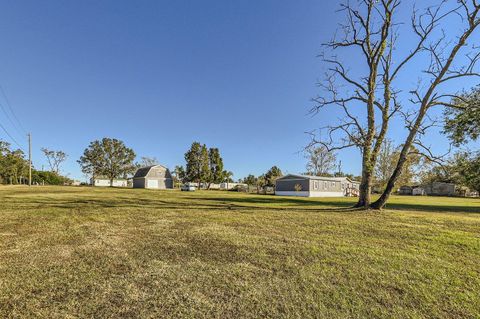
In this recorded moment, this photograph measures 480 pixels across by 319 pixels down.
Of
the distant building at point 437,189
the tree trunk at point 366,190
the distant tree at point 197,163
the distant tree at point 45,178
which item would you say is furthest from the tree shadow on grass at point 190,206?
the distant tree at point 45,178

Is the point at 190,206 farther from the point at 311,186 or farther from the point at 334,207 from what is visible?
the point at 311,186

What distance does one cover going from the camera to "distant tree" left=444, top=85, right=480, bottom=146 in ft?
45.0

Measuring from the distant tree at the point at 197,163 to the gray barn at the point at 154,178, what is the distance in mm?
6472

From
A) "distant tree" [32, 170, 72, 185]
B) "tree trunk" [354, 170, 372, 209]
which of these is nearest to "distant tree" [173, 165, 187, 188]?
"distant tree" [32, 170, 72, 185]

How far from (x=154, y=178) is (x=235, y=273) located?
51699mm

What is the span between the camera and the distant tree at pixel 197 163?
60469 millimetres

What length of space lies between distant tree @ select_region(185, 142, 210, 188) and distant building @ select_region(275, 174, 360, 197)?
77.9 feet

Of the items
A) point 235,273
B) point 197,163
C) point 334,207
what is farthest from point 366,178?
point 197,163

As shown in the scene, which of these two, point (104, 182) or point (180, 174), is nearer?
point (180, 174)

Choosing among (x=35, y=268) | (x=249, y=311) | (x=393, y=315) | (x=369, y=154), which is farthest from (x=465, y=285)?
(x=369, y=154)

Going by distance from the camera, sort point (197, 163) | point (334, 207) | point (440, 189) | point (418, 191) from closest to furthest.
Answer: point (334, 207), point (440, 189), point (418, 191), point (197, 163)

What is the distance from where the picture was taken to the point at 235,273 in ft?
13.8

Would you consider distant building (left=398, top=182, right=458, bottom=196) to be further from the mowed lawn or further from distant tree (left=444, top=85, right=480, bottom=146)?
the mowed lawn

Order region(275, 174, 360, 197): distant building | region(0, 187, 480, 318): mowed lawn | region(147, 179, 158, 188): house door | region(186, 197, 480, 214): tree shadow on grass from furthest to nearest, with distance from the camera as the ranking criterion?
1. region(147, 179, 158, 188): house door
2. region(275, 174, 360, 197): distant building
3. region(186, 197, 480, 214): tree shadow on grass
4. region(0, 187, 480, 318): mowed lawn
